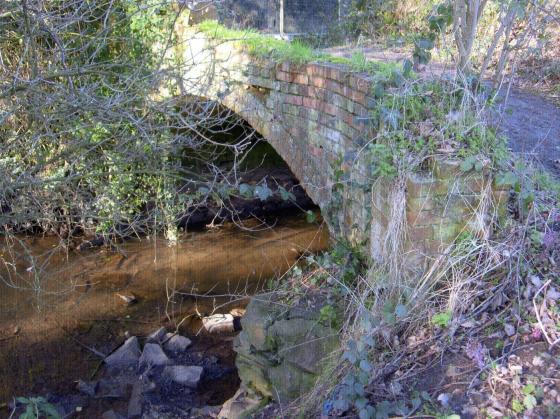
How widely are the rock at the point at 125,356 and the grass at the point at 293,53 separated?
3.17m

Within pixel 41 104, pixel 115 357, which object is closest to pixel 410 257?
pixel 41 104

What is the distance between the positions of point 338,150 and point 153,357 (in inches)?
113

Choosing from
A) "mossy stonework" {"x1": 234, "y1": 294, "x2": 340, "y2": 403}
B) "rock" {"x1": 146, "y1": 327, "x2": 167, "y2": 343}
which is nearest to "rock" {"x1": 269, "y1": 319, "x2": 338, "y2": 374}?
"mossy stonework" {"x1": 234, "y1": 294, "x2": 340, "y2": 403}

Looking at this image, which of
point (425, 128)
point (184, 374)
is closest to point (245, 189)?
point (425, 128)

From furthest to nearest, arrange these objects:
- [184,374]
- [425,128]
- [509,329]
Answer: [184,374] → [425,128] → [509,329]

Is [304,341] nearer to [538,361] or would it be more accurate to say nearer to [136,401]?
[538,361]

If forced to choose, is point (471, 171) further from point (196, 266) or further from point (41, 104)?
point (196, 266)

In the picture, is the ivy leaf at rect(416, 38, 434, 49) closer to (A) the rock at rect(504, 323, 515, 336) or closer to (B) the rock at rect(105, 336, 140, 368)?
Result: (A) the rock at rect(504, 323, 515, 336)

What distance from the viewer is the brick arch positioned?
4.30m

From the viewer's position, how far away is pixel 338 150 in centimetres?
474

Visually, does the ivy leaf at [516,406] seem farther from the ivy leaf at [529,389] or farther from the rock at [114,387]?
the rock at [114,387]

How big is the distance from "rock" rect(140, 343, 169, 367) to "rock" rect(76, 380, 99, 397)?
1.64 feet

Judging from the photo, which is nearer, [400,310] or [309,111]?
[400,310]

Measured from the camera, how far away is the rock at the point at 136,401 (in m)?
5.25
